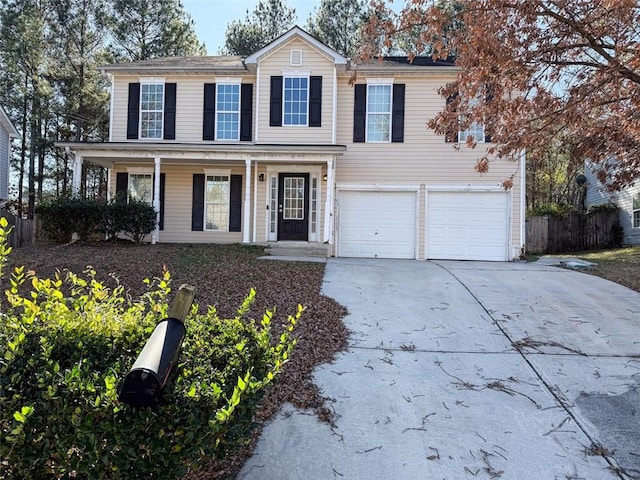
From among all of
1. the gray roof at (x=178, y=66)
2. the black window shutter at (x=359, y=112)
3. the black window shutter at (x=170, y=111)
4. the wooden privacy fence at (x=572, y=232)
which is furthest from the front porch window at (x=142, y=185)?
the wooden privacy fence at (x=572, y=232)

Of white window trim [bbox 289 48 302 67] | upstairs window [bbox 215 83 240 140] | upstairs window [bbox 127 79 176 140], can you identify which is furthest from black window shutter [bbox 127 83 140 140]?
white window trim [bbox 289 48 302 67]

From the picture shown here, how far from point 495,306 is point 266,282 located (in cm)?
387

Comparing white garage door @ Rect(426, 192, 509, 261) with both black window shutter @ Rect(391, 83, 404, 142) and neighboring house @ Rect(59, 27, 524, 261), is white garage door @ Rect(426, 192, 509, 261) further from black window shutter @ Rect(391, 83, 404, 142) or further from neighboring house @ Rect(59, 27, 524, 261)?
black window shutter @ Rect(391, 83, 404, 142)

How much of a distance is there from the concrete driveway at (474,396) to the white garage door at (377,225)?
603 centimetres

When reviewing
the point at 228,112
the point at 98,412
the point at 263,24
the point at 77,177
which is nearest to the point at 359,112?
the point at 228,112

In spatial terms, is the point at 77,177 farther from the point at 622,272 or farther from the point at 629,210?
the point at 629,210

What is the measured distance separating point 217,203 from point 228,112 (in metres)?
2.85

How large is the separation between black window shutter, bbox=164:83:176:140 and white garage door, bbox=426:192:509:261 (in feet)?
26.8

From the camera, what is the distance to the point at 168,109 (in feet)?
46.7

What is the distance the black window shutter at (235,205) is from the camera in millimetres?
14117

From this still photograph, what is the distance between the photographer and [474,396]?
413 cm

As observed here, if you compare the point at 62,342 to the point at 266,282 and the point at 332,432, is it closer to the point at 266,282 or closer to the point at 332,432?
the point at 332,432

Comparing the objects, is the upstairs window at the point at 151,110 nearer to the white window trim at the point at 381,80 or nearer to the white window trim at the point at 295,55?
the white window trim at the point at 295,55

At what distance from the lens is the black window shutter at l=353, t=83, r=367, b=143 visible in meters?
13.7
